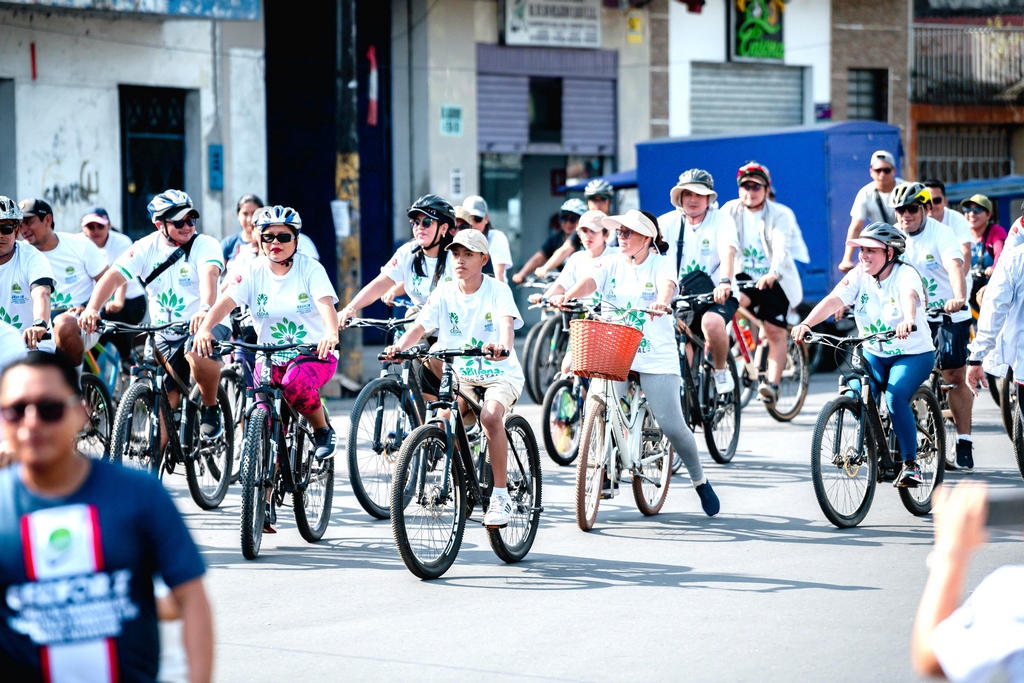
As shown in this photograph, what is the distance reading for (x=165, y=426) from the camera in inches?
333

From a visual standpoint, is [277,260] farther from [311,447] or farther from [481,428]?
[481,428]

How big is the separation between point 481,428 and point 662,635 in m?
1.68

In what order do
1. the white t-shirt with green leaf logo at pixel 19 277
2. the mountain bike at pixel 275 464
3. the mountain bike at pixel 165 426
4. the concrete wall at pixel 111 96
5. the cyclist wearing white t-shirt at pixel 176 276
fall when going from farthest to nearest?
the concrete wall at pixel 111 96, the cyclist wearing white t-shirt at pixel 176 276, the mountain bike at pixel 165 426, the white t-shirt with green leaf logo at pixel 19 277, the mountain bike at pixel 275 464

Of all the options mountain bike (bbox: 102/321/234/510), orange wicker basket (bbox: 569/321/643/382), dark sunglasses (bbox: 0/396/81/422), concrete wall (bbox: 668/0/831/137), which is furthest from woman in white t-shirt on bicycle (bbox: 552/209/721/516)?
concrete wall (bbox: 668/0/831/137)

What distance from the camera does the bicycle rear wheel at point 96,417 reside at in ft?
29.7

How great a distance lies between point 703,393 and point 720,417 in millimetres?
234

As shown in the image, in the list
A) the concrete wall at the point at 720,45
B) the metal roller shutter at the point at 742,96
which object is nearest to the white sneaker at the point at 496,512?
the concrete wall at the point at 720,45

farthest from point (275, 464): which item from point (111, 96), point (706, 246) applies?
point (111, 96)

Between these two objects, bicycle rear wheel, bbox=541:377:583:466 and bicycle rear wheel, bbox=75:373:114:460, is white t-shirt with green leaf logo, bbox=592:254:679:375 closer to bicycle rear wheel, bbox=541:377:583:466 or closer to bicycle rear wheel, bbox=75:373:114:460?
bicycle rear wheel, bbox=541:377:583:466

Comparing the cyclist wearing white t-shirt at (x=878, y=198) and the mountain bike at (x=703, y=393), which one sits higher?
the cyclist wearing white t-shirt at (x=878, y=198)

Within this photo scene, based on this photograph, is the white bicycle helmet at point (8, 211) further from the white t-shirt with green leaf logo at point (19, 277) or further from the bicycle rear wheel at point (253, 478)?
the bicycle rear wheel at point (253, 478)

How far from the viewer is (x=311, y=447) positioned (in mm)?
7852

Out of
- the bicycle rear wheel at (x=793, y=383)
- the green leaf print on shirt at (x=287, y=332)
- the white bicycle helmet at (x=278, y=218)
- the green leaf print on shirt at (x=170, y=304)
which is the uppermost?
the white bicycle helmet at (x=278, y=218)

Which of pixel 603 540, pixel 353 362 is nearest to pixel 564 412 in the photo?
pixel 603 540
